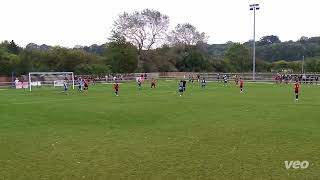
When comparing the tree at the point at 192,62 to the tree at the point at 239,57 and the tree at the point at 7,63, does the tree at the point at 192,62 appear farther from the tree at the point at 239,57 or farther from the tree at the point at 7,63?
the tree at the point at 7,63

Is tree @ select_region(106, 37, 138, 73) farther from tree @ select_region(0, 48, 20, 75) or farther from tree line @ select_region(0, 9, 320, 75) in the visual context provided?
tree @ select_region(0, 48, 20, 75)

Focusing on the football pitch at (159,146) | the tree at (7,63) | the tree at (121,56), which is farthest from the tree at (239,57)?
the football pitch at (159,146)

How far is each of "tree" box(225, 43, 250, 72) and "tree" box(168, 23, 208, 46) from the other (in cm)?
925

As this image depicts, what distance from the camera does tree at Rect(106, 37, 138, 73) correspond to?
95.2m

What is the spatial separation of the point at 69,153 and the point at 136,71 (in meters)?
84.2

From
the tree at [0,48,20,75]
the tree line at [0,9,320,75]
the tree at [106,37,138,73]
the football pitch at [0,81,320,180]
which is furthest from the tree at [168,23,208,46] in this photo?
the football pitch at [0,81,320,180]

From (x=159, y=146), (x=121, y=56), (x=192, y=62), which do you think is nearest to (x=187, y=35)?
(x=192, y=62)

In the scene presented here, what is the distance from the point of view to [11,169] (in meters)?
11.2

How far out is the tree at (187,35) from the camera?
377ft

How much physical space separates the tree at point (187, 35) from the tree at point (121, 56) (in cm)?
2054

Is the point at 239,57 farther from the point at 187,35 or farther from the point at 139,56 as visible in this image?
the point at 139,56

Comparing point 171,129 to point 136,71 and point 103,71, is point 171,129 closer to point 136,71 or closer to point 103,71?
point 103,71

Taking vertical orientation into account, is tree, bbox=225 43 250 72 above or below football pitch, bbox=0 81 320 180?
above
